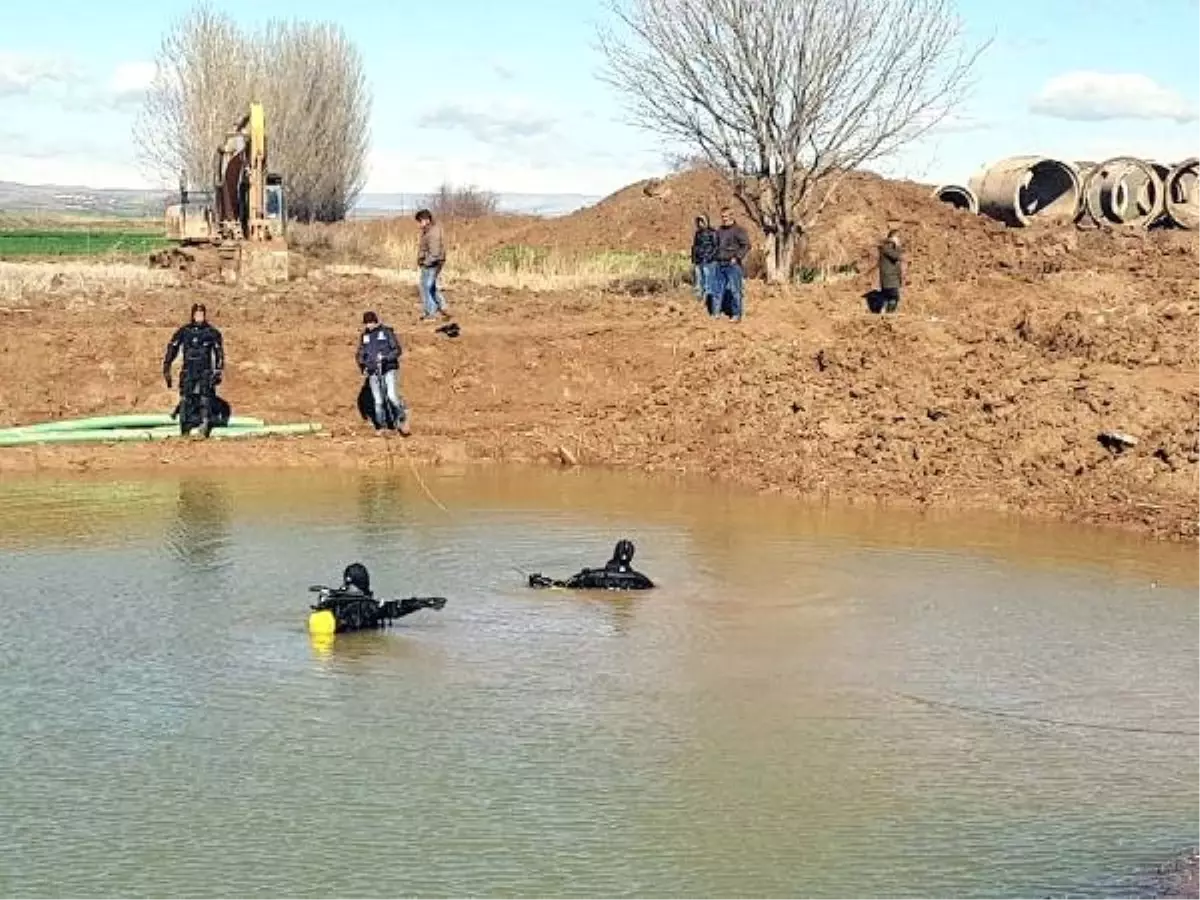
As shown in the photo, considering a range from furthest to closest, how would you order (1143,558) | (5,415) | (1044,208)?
(1044,208), (5,415), (1143,558)

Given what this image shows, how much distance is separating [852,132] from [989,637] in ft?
62.7

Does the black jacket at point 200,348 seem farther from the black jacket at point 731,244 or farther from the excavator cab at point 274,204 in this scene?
the excavator cab at point 274,204

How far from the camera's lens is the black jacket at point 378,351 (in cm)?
2119

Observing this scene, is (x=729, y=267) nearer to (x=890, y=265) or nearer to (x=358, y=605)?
(x=890, y=265)

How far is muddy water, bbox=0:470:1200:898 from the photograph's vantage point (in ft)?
27.4

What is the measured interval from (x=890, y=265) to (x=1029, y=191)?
53.4 feet

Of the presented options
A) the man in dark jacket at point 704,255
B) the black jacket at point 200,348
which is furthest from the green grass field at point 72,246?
the black jacket at point 200,348

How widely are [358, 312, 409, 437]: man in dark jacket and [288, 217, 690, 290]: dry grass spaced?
30.7 ft

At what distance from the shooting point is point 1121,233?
1378 inches

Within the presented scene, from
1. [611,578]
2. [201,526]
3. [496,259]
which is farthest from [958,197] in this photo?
[611,578]

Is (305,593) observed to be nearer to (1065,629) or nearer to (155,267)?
(1065,629)

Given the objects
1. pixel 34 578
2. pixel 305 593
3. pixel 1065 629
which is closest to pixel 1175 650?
pixel 1065 629

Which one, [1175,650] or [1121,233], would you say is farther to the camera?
[1121,233]

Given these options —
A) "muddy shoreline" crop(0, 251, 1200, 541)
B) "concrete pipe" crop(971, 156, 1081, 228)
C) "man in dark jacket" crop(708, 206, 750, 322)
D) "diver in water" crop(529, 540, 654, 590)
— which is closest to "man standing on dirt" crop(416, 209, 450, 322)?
"muddy shoreline" crop(0, 251, 1200, 541)
